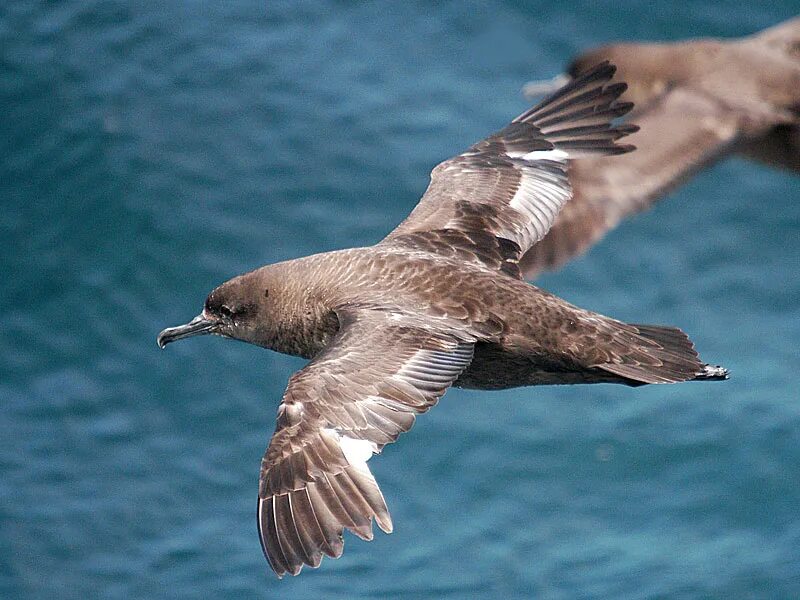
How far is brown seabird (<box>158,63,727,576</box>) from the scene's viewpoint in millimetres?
4781

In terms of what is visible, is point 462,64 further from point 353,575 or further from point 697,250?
point 353,575

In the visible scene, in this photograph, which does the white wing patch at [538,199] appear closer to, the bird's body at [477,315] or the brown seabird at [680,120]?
the bird's body at [477,315]

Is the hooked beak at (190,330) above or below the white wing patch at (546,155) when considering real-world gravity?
below

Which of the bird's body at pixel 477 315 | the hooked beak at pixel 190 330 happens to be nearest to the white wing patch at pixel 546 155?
the bird's body at pixel 477 315

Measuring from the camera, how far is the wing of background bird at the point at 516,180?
605 cm

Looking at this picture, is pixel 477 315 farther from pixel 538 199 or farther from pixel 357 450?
pixel 538 199

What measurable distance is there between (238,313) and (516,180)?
4.72 feet

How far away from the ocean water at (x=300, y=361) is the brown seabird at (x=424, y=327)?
178cm

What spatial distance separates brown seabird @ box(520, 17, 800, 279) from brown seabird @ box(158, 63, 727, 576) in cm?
125

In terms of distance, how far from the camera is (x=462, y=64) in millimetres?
10203

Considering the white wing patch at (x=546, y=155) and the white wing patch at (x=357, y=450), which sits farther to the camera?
the white wing patch at (x=546, y=155)

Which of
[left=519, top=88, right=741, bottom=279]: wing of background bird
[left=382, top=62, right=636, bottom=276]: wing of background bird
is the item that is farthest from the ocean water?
[left=382, top=62, right=636, bottom=276]: wing of background bird

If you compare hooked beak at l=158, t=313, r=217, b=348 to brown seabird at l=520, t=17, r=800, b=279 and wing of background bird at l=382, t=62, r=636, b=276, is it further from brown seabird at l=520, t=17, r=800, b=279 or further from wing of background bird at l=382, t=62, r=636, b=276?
brown seabird at l=520, t=17, r=800, b=279

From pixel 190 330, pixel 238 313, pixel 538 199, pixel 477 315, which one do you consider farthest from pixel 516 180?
pixel 190 330
